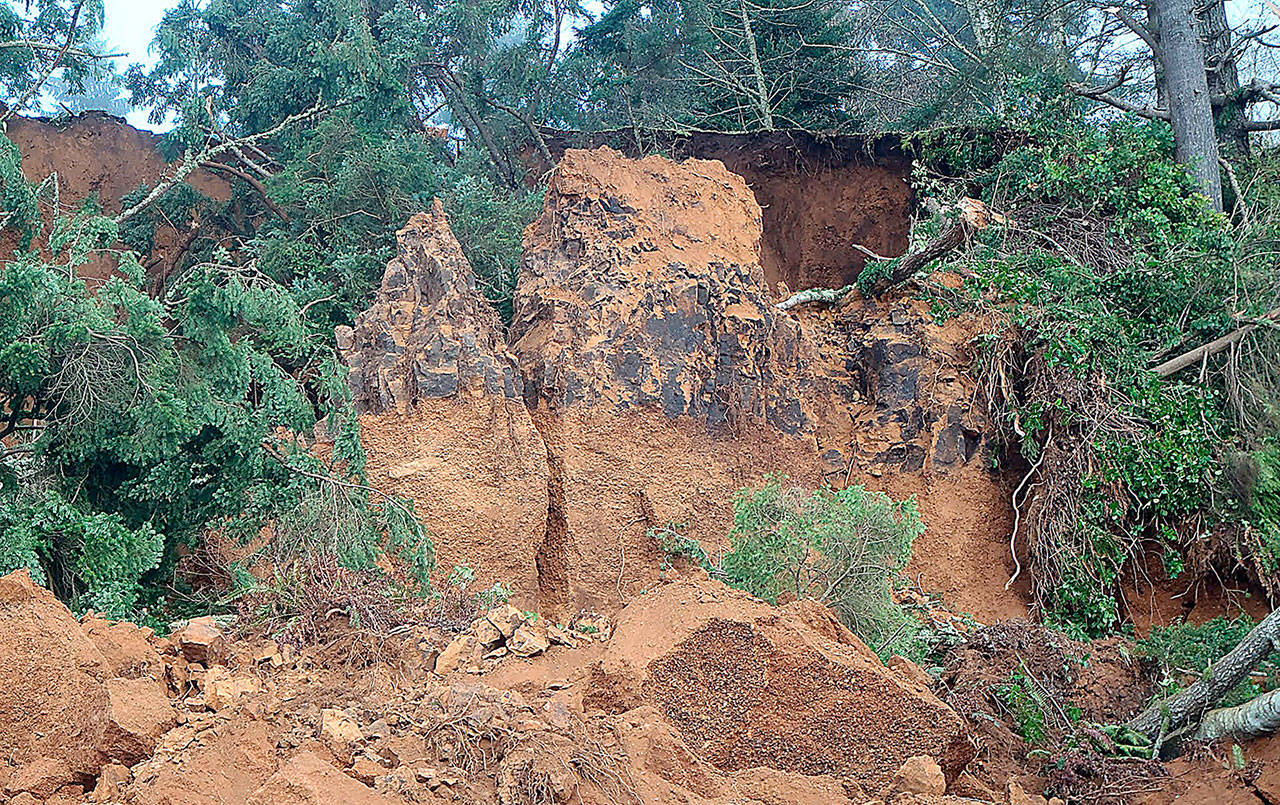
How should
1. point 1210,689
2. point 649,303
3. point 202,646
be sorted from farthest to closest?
1. point 649,303
2. point 1210,689
3. point 202,646

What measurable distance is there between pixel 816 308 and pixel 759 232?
1274mm

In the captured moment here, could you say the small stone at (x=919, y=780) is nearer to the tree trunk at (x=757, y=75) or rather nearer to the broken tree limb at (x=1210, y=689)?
the broken tree limb at (x=1210, y=689)

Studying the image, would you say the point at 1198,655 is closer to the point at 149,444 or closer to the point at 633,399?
the point at 633,399

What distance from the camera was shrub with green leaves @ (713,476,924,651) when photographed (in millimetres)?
6867

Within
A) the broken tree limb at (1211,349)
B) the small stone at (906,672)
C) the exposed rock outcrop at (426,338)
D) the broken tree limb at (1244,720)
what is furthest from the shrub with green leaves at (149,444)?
the broken tree limb at (1211,349)

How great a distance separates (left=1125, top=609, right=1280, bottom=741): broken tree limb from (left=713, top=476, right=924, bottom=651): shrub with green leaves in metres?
1.57

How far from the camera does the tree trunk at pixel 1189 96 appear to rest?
12.2 m

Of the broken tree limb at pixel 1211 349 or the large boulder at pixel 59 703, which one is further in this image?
the broken tree limb at pixel 1211 349

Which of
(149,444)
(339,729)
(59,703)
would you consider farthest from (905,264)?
(59,703)

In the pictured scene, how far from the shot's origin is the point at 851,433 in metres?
10.4

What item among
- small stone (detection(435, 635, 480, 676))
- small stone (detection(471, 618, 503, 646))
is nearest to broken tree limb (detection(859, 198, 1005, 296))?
small stone (detection(471, 618, 503, 646))

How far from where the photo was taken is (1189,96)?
12.5m

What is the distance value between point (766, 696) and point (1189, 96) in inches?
404

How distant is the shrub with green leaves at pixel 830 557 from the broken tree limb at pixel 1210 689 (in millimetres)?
1569
